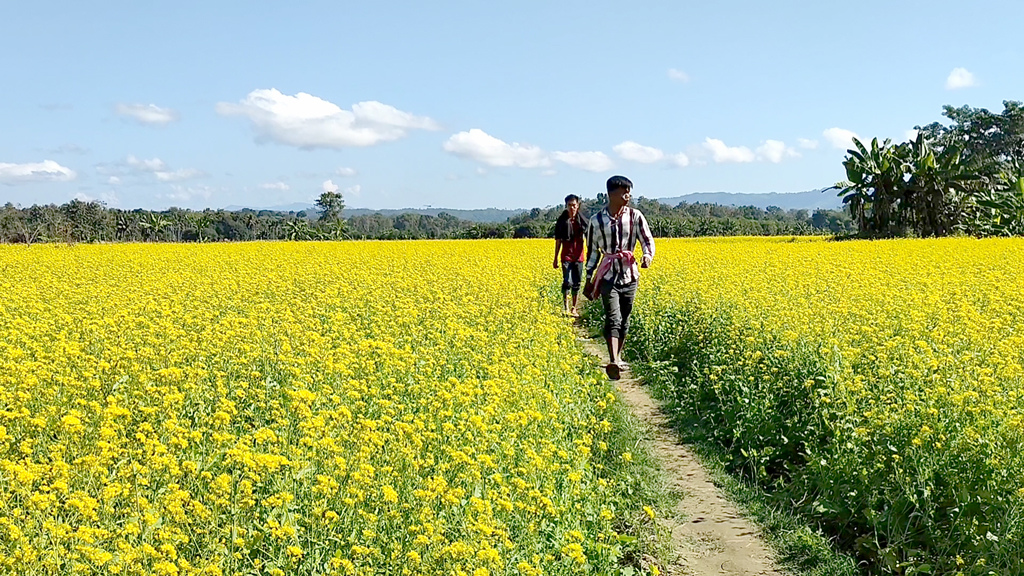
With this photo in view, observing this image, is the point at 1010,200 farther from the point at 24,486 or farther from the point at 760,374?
the point at 24,486

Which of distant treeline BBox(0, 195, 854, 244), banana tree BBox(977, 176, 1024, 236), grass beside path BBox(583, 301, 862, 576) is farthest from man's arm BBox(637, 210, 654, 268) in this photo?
distant treeline BBox(0, 195, 854, 244)

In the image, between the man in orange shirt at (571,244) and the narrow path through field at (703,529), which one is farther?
the man in orange shirt at (571,244)

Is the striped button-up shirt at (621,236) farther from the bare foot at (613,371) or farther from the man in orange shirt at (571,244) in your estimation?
the man in orange shirt at (571,244)

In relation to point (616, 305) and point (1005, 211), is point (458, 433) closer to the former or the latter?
point (616, 305)

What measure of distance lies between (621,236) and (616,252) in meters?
0.18

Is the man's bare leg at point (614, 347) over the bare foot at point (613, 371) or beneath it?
over

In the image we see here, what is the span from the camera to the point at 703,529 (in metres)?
5.02

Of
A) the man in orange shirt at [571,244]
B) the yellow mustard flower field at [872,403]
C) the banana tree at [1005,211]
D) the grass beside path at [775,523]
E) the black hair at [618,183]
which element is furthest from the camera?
the banana tree at [1005,211]

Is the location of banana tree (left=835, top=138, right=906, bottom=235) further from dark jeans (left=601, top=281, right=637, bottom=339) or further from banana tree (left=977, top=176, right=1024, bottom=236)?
dark jeans (left=601, top=281, right=637, bottom=339)

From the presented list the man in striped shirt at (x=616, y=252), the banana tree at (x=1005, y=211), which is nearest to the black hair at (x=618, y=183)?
the man in striped shirt at (x=616, y=252)

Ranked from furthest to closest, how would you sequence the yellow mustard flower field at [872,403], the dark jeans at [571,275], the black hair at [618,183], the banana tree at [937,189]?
the banana tree at [937,189] → the dark jeans at [571,275] → the black hair at [618,183] → the yellow mustard flower field at [872,403]

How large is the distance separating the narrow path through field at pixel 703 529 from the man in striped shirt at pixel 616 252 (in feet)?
5.83

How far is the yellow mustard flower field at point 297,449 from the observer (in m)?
3.18

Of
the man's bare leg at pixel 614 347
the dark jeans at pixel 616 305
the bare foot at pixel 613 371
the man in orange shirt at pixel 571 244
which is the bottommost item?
the bare foot at pixel 613 371
